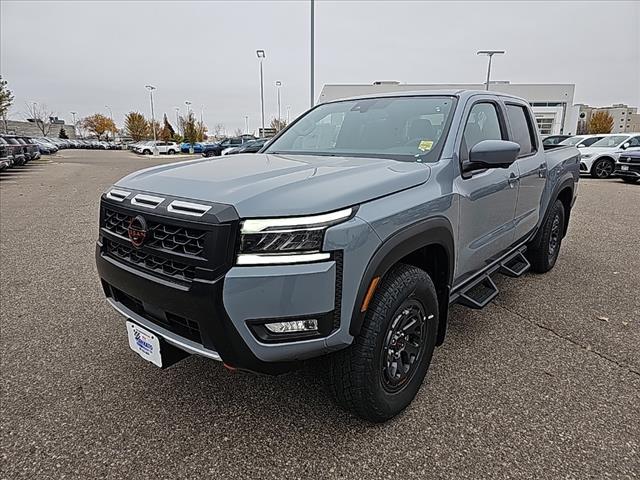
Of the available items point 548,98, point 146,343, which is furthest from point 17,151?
point 548,98

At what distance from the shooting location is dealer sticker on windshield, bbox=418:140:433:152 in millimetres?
2720

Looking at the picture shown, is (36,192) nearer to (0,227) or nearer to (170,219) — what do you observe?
(0,227)

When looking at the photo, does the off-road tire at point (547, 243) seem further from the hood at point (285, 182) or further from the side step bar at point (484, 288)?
the hood at point (285, 182)

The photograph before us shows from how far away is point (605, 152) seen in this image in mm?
15711

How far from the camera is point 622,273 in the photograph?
4898mm

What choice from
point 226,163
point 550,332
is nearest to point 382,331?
point 226,163

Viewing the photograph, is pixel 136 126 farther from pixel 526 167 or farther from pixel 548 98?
pixel 526 167

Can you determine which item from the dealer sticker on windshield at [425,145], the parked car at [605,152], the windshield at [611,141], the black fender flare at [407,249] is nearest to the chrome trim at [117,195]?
the black fender flare at [407,249]

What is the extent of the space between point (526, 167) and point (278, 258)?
2.83 metres

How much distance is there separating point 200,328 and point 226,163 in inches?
49.3

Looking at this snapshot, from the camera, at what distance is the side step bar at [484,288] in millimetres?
3045

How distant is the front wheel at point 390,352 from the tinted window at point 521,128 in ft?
6.92

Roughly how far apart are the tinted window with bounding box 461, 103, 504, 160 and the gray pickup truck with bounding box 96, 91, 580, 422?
19mm

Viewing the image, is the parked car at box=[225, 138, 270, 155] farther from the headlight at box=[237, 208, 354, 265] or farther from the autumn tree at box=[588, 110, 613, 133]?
the autumn tree at box=[588, 110, 613, 133]
